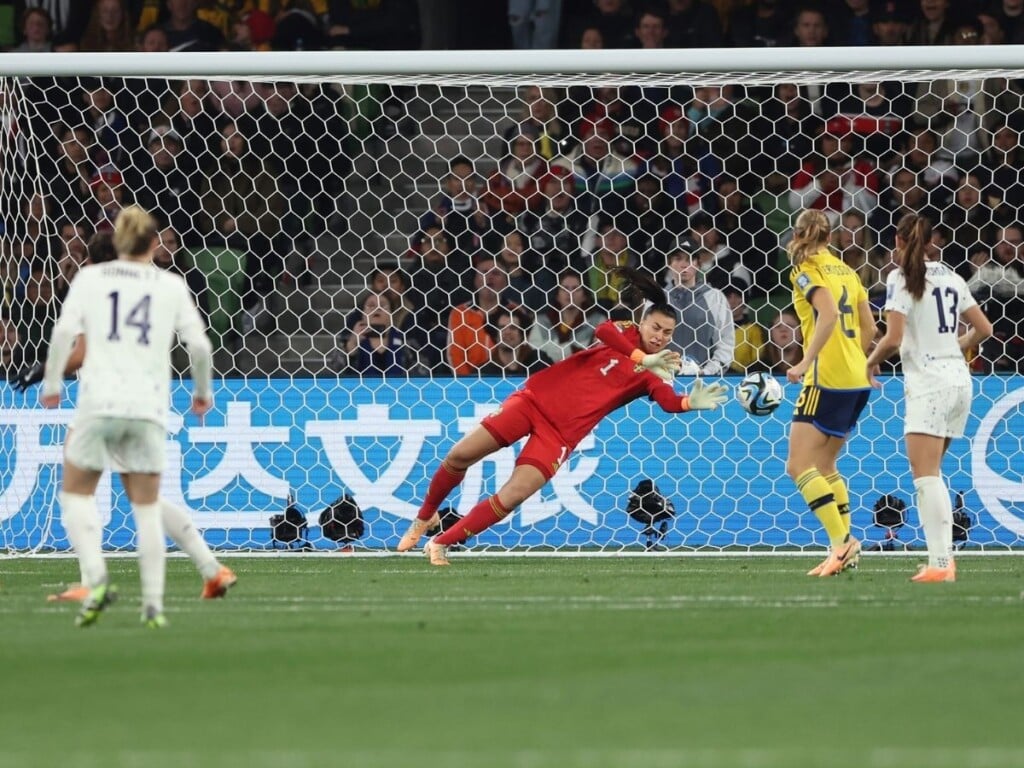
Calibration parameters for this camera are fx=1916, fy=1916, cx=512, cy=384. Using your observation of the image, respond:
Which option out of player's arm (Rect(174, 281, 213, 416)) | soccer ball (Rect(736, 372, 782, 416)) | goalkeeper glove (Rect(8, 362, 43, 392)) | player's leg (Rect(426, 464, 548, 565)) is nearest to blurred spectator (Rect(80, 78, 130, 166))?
goalkeeper glove (Rect(8, 362, 43, 392))

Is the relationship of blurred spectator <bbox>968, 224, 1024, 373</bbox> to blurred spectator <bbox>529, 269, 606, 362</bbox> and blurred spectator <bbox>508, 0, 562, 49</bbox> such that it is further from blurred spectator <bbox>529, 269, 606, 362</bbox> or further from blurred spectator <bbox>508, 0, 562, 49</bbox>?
blurred spectator <bbox>508, 0, 562, 49</bbox>

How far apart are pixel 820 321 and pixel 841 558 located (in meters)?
1.37

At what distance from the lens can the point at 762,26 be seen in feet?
57.0

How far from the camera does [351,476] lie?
13516mm

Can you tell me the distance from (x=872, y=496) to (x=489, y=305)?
3.19m

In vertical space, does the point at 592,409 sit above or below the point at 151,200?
below

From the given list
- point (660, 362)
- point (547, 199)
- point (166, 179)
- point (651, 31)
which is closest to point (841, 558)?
point (660, 362)

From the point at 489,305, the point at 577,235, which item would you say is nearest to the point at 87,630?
the point at 489,305

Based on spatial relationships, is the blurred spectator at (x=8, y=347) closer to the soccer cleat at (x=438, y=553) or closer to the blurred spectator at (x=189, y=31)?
the soccer cleat at (x=438, y=553)

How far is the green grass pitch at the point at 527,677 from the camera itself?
17.1 feet

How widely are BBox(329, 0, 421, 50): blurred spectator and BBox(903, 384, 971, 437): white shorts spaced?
373 inches

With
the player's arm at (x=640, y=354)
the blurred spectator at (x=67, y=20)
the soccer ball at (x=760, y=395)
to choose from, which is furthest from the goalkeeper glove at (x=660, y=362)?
the blurred spectator at (x=67, y=20)

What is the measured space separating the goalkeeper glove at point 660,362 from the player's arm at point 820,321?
3.41ft

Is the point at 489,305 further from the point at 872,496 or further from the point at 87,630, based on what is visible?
the point at 87,630
